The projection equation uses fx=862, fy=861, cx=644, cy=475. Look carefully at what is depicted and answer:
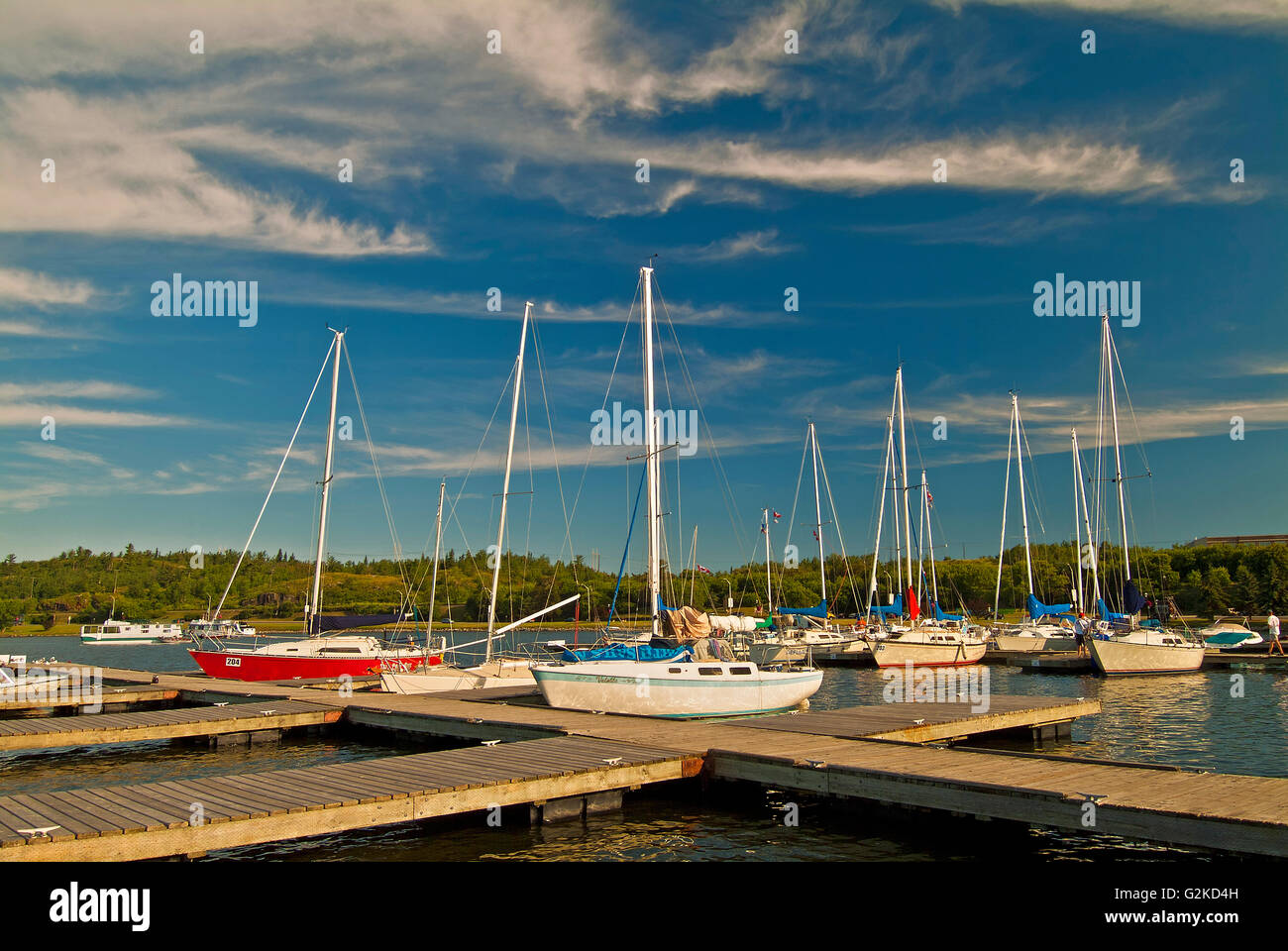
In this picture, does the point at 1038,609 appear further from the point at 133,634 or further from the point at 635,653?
the point at 133,634

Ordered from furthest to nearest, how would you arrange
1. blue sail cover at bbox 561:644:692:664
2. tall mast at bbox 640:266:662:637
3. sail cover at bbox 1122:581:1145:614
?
1. sail cover at bbox 1122:581:1145:614
2. tall mast at bbox 640:266:662:637
3. blue sail cover at bbox 561:644:692:664

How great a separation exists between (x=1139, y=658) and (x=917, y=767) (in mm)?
43258

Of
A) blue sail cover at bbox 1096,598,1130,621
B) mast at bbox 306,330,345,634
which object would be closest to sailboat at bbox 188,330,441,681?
mast at bbox 306,330,345,634

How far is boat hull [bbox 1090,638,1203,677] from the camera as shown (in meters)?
50.7

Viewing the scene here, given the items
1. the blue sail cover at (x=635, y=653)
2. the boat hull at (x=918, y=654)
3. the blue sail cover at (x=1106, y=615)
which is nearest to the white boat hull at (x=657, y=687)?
the blue sail cover at (x=635, y=653)

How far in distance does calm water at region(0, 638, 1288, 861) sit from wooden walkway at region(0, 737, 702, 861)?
0.88m

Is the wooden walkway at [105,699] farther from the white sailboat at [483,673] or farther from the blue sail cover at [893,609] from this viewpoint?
the blue sail cover at [893,609]

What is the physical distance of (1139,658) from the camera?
2016 inches

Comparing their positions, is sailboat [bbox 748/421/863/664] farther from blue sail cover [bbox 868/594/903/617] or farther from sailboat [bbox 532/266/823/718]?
sailboat [bbox 532/266/823/718]

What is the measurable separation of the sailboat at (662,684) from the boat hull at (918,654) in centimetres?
3226

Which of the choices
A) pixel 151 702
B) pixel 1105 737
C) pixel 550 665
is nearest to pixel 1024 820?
pixel 550 665

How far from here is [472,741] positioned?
23047mm

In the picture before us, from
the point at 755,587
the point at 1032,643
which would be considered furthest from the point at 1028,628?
the point at 755,587
